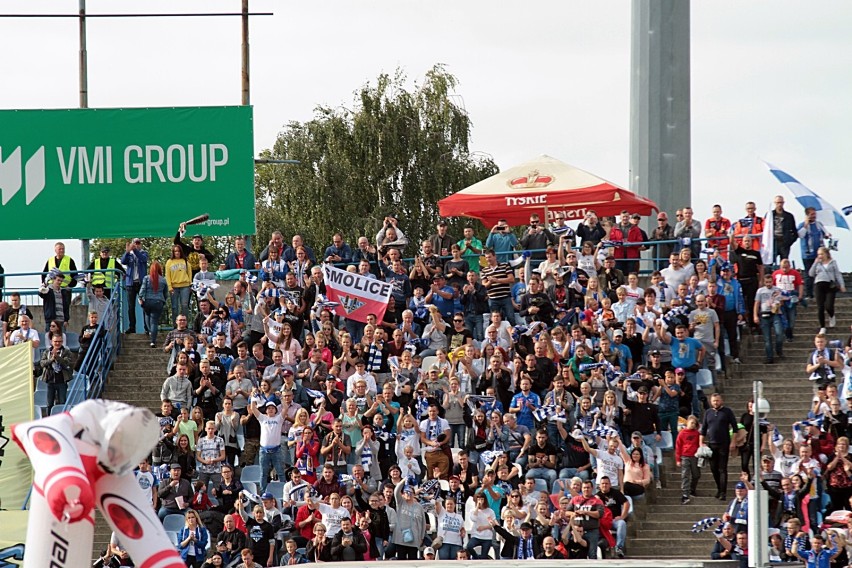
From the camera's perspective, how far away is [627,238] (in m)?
23.7

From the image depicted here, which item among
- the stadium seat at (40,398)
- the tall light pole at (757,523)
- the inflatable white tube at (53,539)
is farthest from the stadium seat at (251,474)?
the inflatable white tube at (53,539)

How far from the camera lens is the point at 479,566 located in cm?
1565

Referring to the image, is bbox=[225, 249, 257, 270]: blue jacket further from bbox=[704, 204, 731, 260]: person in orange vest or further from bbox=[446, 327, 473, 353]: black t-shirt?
bbox=[704, 204, 731, 260]: person in orange vest

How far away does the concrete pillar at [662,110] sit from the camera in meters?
28.7

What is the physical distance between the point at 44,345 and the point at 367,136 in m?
21.7

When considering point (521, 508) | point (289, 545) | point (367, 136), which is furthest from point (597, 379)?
point (367, 136)

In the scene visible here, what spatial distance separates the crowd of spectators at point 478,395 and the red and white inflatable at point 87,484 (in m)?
9.95

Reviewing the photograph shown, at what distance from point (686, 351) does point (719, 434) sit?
1.59m

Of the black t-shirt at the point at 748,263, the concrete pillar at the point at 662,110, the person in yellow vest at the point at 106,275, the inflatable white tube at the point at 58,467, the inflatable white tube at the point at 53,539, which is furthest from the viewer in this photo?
the concrete pillar at the point at 662,110

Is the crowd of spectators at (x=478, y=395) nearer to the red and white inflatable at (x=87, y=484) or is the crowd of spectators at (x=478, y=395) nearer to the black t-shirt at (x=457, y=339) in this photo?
the black t-shirt at (x=457, y=339)

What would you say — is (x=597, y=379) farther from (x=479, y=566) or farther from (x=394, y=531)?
(x=479, y=566)

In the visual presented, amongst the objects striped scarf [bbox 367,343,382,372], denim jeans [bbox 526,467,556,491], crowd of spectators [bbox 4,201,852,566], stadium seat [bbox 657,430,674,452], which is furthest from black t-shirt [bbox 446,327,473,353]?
stadium seat [bbox 657,430,674,452]

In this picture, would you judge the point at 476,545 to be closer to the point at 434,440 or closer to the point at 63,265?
the point at 434,440

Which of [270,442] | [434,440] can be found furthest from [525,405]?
[270,442]
